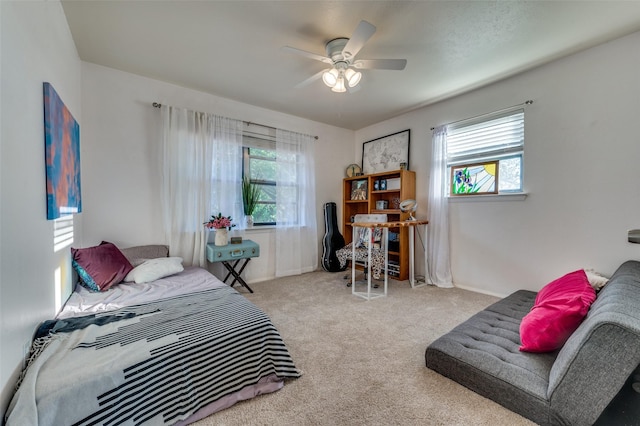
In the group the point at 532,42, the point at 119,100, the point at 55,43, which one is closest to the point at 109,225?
the point at 119,100

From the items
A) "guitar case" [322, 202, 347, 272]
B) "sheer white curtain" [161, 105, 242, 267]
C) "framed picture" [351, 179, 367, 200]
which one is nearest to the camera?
"sheer white curtain" [161, 105, 242, 267]

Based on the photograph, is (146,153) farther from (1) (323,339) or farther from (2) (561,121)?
(2) (561,121)

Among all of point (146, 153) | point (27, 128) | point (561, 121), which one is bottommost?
point (27, 128)

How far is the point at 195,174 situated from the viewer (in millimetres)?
3064

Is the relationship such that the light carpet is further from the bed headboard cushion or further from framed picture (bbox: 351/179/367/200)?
framed picture (bbox: 351/179/367/200)

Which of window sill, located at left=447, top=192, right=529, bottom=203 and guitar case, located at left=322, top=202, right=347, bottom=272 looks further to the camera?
guitar case, located at left=322, top=202, right=347, bottom=272

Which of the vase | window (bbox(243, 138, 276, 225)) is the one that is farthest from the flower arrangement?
window (bbox(243, 138, 276, 225))

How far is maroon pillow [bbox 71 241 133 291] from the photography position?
205 cm

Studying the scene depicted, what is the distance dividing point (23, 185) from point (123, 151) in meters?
1.85

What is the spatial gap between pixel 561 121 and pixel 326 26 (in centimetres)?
250

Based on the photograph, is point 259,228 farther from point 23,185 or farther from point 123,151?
point 23,185

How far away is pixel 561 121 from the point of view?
2.50 m

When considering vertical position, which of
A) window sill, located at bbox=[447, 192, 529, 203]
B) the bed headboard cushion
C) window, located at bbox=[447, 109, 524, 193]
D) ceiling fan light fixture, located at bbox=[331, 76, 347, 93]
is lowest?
the bed headboard cushion

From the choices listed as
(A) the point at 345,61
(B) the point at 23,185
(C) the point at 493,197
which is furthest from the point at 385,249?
(B) the point at 23,185
